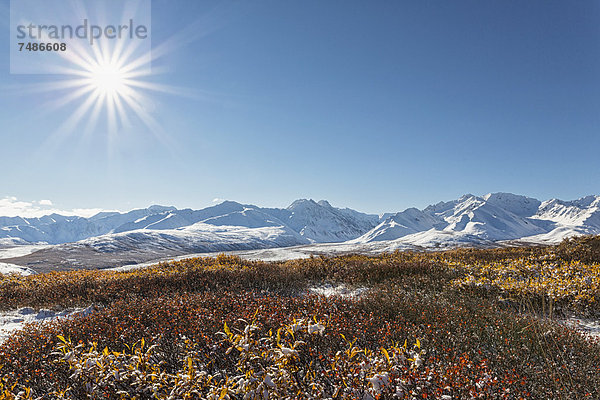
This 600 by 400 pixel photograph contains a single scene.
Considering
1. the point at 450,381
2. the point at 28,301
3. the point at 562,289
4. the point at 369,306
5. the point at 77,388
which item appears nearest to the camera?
the point at 450,381

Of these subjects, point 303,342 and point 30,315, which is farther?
point 30,315

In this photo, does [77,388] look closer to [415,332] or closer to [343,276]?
[415,332]

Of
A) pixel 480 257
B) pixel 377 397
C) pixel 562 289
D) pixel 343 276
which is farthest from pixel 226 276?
pixel 480 257

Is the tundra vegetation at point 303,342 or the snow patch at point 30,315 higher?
the tundra vegetation at point 303,342

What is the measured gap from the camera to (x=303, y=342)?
107 inches

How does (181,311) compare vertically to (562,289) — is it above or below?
above

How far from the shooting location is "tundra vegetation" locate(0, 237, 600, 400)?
285cm

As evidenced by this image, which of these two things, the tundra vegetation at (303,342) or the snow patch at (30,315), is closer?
the tundra vegetation at (303,342)

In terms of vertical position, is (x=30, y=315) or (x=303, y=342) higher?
(x=303, y=342)

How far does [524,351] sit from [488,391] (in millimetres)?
2414

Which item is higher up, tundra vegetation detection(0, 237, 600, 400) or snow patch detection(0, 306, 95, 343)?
tundra vegetation detection(0, 237, 600, 400)

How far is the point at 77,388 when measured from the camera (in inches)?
128

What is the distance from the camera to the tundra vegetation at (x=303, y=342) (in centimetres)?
285

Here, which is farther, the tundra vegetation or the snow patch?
the snow patch
